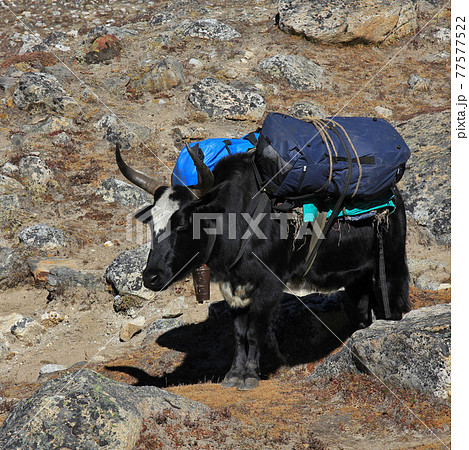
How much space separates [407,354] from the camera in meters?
4.79

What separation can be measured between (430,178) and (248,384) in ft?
23.5

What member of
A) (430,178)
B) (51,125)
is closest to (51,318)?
(51,125)

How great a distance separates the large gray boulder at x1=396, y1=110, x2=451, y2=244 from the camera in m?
10.7

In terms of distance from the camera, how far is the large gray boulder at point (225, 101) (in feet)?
50.3

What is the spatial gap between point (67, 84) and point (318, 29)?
27.2 ft

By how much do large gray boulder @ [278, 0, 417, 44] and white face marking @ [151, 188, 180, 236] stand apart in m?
14.3

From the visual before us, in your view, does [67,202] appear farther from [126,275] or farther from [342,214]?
[342,214]

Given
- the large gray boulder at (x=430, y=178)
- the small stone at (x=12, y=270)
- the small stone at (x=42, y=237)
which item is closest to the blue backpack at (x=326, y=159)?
the large gray boulder at (x=430, y=178)

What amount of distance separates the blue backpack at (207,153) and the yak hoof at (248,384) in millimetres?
2241

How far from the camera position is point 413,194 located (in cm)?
1131

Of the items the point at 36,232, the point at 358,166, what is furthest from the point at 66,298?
the point at 358,166

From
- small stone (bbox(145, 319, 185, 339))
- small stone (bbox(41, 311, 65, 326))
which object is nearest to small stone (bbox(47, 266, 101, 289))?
small stone (bbox(41, 311, 65, 326))

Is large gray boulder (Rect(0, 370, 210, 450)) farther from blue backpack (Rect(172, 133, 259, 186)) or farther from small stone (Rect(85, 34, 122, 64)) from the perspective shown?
small stone (Rect(85, 34, 122, 64))

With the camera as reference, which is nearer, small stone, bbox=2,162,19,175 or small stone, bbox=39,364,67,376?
small stone, bbox=39,364,67,376
